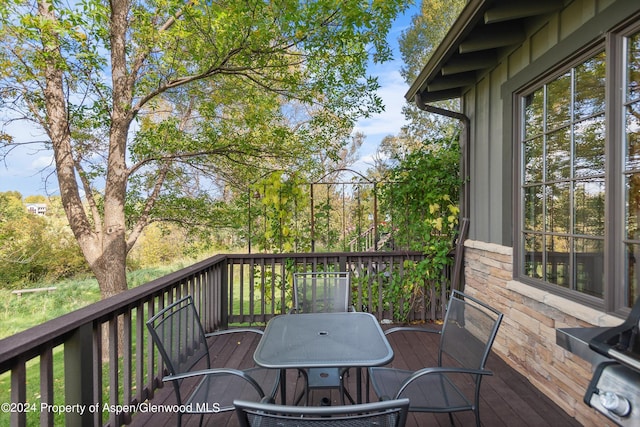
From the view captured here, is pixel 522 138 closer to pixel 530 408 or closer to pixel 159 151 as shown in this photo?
pixel 530 408

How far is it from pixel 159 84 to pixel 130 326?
441cm

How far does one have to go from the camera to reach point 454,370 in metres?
1.49

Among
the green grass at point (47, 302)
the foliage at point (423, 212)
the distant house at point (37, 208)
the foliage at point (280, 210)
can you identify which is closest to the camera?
the foliage at point (423, 212)

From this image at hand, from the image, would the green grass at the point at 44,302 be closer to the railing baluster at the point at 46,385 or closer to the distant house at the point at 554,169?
the railing baluster at the point at 46,385

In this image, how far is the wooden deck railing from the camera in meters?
1.34

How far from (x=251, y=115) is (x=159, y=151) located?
1.71 meters

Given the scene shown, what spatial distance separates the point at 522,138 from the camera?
272 centimetres

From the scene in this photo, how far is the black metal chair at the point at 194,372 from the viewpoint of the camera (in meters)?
1.53

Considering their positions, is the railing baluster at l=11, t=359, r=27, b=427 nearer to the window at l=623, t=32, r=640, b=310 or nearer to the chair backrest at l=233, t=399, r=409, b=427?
the chair backrest at l=233, t=399, r=409, b=427

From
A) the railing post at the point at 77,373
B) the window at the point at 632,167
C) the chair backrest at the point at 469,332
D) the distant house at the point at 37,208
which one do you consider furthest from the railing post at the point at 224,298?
the distant house at the point at 37,208

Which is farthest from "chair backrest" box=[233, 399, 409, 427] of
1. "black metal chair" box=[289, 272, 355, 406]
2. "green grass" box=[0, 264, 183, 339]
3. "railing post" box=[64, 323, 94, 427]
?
"green grass" box=[0, 264, 183, 339]

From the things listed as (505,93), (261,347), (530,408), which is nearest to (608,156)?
(505,93)

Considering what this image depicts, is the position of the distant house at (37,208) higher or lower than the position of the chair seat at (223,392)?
higher

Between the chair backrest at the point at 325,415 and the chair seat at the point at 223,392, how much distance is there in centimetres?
76
